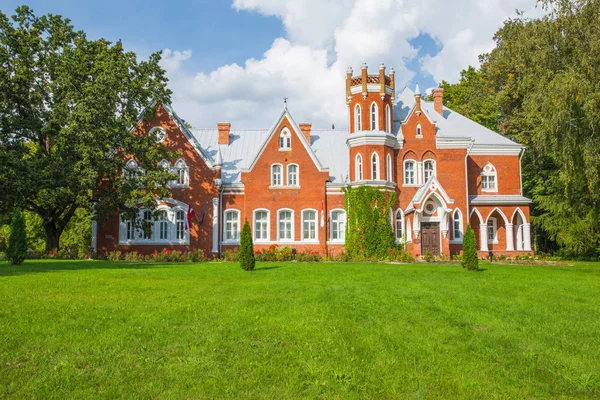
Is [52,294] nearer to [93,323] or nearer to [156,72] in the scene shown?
[93,323]

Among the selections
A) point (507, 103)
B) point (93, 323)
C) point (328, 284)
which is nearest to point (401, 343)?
point (93, 323)

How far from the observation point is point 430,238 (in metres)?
28.8

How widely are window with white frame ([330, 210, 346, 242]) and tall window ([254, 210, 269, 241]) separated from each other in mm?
3876

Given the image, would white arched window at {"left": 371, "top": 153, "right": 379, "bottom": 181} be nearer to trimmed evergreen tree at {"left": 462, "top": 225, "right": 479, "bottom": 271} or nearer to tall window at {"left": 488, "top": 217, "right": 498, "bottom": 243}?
tall window at {"left": 488, "top": 217, "right": 498, "bottom": 243}

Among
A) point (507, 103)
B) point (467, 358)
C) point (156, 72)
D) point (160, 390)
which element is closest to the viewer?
point (160, 390)

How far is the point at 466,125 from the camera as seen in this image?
1291 inches

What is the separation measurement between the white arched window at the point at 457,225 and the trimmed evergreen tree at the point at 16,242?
888 inches

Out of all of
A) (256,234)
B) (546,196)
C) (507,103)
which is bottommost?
(256,234)

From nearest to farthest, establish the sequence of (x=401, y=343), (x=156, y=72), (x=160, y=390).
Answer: (x=160, y=390) < (x=401, y=343) < (x=156, y=72)

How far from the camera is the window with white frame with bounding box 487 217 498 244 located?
3136 centimetres

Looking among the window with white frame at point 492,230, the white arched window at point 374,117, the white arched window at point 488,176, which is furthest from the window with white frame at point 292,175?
the window with white frame at point 492,230

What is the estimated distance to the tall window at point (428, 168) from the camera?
30.4 meters

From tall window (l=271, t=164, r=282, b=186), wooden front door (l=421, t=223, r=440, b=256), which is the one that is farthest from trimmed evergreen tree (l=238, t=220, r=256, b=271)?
wooden front door (l=421, t=223, r=440, b=256)

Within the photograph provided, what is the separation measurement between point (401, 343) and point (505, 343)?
64.4 inches
